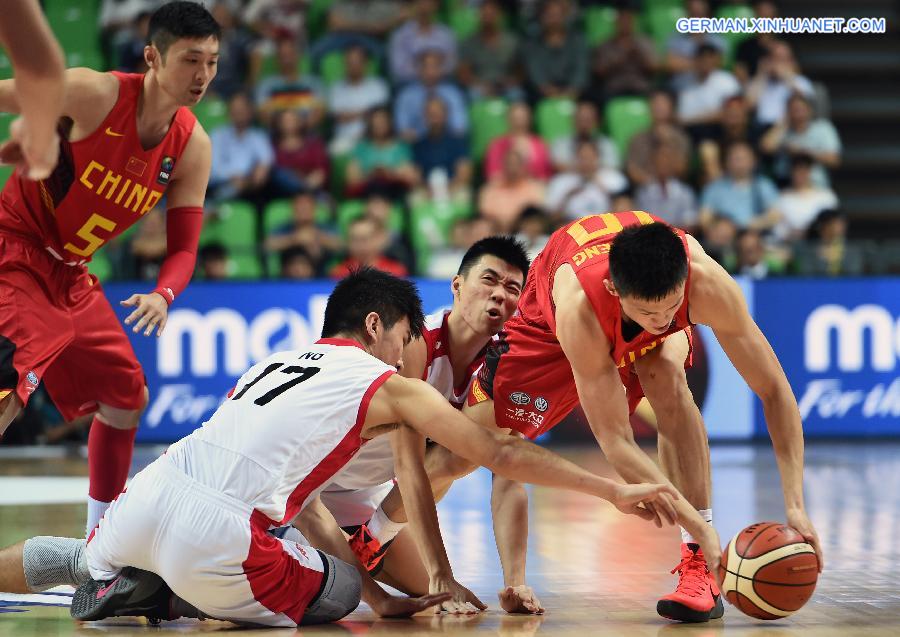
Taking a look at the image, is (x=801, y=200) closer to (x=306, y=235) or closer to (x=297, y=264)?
(x=306, y=235)

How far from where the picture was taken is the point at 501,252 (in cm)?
524

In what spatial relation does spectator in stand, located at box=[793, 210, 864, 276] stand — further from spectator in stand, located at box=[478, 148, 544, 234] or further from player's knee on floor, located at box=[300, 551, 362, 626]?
player's knee on floor, located at box=[300, 551, 362, 626]

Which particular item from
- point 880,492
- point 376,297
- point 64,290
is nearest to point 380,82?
point 880,492

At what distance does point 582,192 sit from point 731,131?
1.81 metres

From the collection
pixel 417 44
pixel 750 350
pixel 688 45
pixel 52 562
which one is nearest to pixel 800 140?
pixel 688 45

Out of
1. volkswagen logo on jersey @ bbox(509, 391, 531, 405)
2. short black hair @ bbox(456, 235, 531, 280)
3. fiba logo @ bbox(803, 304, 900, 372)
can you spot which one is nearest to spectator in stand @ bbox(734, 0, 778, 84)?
fiba logo @ bbox(803, 304, 900, 372)

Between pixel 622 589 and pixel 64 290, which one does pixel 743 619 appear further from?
pixel 64 290

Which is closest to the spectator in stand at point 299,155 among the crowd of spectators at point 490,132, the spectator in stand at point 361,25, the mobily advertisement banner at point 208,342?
the crowd of spectators at point 490,132

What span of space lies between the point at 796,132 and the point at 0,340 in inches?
359

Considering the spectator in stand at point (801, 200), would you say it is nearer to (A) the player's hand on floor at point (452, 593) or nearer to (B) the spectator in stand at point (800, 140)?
(B) the spectator in stand at point (800, 140)

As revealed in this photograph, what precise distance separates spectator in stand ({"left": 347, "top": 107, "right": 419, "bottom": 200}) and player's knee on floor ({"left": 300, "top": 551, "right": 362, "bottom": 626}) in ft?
24.1

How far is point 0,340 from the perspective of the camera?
4.71 m

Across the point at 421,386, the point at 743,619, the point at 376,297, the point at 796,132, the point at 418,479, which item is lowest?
the point at 743,619

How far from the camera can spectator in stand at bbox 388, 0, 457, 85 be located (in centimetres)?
1251
